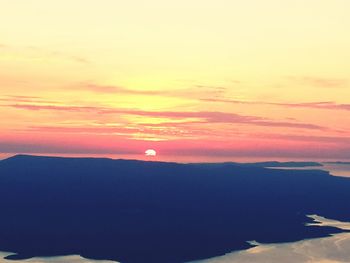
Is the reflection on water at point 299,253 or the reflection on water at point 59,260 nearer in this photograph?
the reflection on water at point 59,260

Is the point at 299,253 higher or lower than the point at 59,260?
higher

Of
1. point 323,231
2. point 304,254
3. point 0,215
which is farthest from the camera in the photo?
point 0,215

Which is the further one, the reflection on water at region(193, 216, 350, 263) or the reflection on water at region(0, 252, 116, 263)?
the reflection on water at region(193, 216, 350, 263)

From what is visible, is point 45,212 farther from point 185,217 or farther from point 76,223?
point 185,217

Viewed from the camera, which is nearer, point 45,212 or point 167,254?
point 167,254

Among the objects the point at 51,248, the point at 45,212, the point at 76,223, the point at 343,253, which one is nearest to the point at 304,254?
the point at 343,253

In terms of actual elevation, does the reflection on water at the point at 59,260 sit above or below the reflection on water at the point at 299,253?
below

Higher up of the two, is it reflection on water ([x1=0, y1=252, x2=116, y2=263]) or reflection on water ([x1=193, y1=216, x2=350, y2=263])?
reflection on water ([x1=193, y1=216, x2=350, y2=263])

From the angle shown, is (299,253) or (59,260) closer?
A: (59,260)
